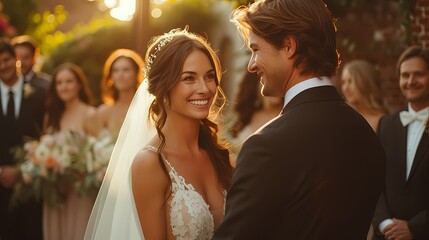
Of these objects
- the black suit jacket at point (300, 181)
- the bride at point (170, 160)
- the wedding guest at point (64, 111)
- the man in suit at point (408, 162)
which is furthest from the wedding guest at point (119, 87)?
the black suit jacket at point (300, 181)

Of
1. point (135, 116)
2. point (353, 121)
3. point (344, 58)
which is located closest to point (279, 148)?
point (353, 121)

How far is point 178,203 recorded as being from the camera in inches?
170

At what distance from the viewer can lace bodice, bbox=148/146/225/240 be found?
4293 mm

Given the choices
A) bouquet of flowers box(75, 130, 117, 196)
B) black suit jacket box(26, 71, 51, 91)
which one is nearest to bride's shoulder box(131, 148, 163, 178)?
bouquet of flowers box(75, 130, 117, 196)

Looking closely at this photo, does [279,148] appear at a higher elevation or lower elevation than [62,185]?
higher

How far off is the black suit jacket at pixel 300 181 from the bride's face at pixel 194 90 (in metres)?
1.26

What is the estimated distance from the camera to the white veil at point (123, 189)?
4.32m

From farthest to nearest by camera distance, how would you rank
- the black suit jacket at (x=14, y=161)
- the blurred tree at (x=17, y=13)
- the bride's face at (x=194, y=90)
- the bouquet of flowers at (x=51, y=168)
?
the blurred tree at (x=17, y=13) → the black suit jacket at (x=14, y=161) → the bouquet of flowers at (x=51, y=168) → the bride's face at (x=194, y=90)

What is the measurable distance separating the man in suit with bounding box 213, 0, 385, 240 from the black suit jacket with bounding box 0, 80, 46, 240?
6174mm

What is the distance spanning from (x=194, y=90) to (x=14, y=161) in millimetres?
5114

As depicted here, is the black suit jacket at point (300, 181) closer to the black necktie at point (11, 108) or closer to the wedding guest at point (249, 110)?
the wedding guest at point (249, 110)

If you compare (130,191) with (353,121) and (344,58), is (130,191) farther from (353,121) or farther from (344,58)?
(344,58)

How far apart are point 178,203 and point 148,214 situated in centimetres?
18

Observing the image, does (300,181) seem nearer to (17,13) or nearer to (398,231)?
(398,231)
